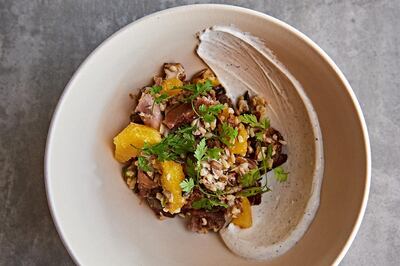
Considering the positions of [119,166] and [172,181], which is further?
[119,166]

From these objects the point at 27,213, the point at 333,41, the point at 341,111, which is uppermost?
the point at 333,41

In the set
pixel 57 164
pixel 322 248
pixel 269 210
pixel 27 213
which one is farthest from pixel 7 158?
pixel 322 248

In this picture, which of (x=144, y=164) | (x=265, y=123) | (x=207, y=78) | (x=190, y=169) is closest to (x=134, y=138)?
(x=144, y=164)

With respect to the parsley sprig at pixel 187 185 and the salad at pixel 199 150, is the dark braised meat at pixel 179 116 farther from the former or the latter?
the parsley sprig at pixel 187 185

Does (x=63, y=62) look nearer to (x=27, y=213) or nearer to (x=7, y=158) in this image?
(x=7, y=158)

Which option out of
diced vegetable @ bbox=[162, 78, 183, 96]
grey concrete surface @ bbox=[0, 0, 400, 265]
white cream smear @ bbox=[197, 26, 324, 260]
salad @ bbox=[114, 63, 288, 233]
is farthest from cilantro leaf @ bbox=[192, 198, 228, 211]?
grey concrete surface @ bbox=[0, 0, 400, 265]

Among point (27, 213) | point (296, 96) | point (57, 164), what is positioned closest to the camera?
point (57, 164)

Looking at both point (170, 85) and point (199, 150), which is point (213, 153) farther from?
point (170, 85)
